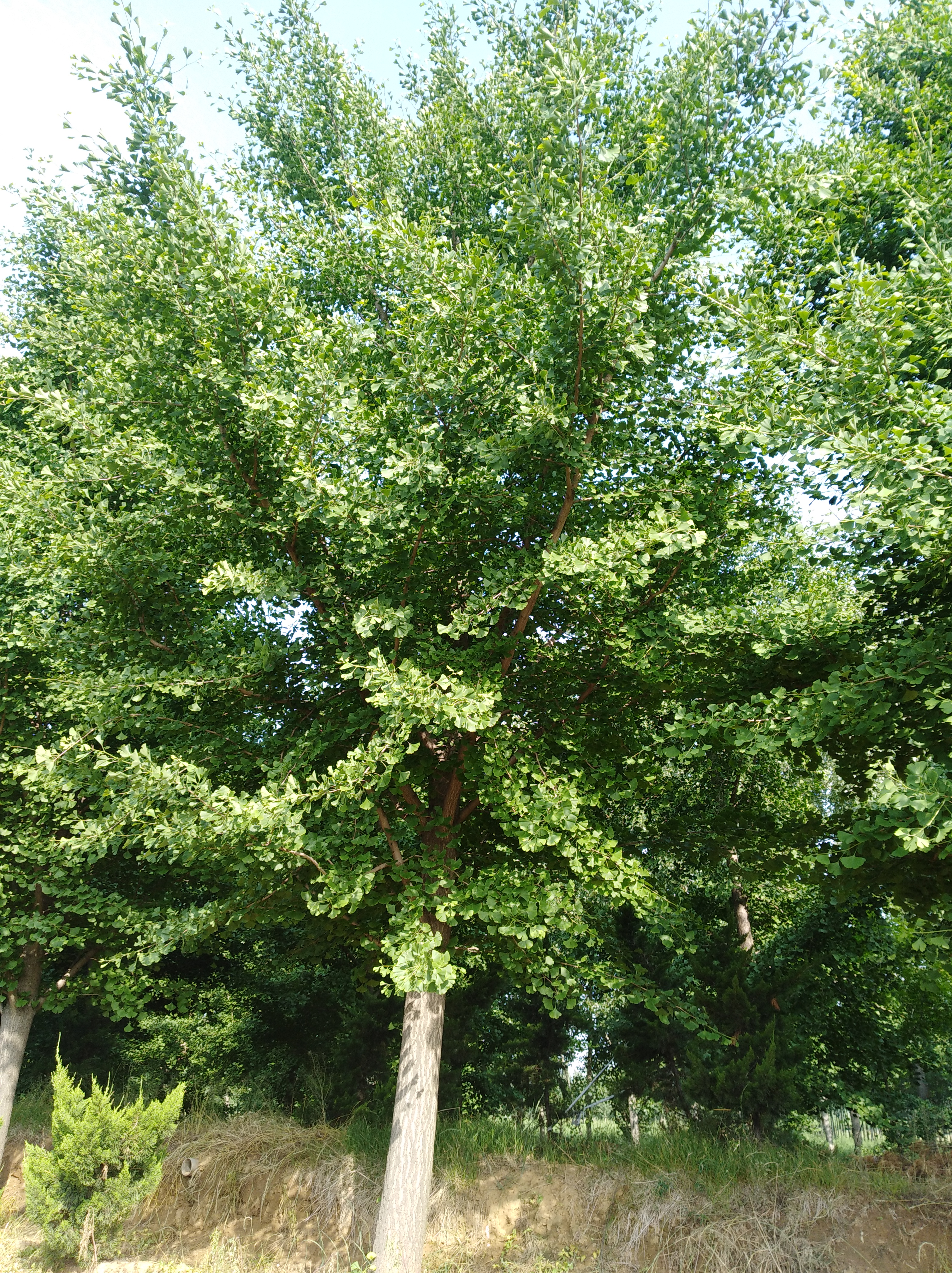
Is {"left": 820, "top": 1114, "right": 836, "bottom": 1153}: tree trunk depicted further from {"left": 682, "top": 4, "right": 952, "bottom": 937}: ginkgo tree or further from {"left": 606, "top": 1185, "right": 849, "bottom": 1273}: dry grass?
{"left": 682, "top": 4, "right": 952, "bottom": 937}: ginkgo tree

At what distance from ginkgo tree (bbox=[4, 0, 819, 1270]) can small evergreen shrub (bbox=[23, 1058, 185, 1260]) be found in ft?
7.69

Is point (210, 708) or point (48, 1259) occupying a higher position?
point (210, 708)

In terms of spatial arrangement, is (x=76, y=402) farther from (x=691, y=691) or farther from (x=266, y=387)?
(x=691, y=691)

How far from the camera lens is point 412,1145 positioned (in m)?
6.35

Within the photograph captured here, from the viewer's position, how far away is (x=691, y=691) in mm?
7113

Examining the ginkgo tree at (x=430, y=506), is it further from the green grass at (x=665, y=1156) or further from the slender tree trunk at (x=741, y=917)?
the slender tree trunk at (x=741, y=917)

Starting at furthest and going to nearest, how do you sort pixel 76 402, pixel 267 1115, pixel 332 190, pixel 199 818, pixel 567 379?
pixel 267 1115, pixel 332 190, pixel 76 402, pixel 567 379, pixel 199 818

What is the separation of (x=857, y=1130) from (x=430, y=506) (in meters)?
16.7

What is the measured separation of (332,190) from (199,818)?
684cm

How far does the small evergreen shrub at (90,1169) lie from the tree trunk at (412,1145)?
241 cm

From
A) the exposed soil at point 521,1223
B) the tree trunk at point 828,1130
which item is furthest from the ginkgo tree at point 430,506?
the tree trunk at point 828,1130

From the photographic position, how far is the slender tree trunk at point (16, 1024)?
30.0 feet

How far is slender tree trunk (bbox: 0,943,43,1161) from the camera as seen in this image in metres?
9.14

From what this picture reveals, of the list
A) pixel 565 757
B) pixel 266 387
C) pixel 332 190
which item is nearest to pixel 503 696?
pixel 565 757
